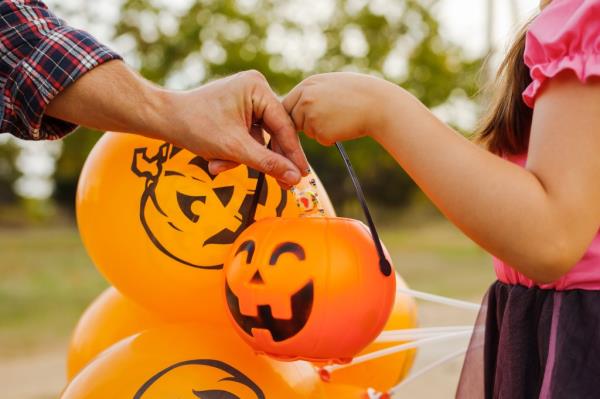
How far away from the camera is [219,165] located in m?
1.36

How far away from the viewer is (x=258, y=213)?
143cm

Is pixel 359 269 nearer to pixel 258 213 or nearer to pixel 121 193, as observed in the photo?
pixel 258 213

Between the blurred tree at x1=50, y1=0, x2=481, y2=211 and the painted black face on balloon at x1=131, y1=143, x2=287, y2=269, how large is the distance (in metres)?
12.4

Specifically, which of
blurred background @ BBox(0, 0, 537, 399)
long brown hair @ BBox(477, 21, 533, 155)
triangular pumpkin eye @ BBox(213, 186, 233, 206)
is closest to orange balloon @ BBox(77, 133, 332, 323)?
triangular pumpkin eye @ BBox(213, 186, 233, 206)

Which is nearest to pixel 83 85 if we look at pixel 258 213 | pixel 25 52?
pixel 25 52

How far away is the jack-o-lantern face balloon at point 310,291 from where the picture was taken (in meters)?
1.17

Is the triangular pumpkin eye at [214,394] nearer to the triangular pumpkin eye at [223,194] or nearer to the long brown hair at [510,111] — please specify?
the triangular pumpkin eye at [223,194]

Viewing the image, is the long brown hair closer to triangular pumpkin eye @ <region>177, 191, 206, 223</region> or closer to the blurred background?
triangular pumpkin eye @ <region>177, 191, 206, 223</region>

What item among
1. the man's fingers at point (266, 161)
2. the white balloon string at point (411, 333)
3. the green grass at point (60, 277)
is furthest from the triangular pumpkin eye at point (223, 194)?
the green grass at point (60, 277)

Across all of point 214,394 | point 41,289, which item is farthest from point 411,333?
point 41,289

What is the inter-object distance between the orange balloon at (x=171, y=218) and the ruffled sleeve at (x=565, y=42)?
22.0 inches

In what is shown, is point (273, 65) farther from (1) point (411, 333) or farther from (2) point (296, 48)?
(1) point (411, 333)

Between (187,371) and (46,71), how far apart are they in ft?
2.06

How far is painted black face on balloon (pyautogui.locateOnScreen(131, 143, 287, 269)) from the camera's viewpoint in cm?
142
